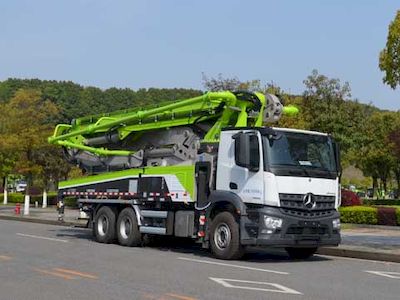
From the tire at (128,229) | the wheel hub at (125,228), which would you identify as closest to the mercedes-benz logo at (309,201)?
the tire at (128,229)

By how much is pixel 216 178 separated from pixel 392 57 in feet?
54.1

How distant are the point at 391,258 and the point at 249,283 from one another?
18.4 ft

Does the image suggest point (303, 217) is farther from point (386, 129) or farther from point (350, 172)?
point (350, 172)

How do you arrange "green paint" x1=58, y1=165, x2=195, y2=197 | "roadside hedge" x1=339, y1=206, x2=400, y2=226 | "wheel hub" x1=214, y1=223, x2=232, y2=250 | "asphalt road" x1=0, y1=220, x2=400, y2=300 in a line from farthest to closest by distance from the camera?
1. "roadside hedge" x1=339, y1=206, x2=400, y2=226
2. "green paint" x1=58, y1=165, x2=195, y2=197
3. "wheel hub" x1=214, y1=223, x2=232, y2=250
4. "asphalt road" x1=0, y1=220, x2=400, y2=300

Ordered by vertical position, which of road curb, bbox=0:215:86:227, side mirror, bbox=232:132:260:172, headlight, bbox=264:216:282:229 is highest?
side mirror, bbox=232:132:260:172

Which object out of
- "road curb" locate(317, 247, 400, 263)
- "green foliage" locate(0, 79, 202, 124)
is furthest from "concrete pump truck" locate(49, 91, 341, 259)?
"green foliage" locate(0, 79, 202, 124)

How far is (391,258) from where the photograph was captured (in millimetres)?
14508

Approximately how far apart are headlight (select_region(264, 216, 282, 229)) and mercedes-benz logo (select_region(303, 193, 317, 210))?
31.4 inches

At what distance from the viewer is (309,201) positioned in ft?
45.1

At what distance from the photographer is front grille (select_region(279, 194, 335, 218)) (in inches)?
530

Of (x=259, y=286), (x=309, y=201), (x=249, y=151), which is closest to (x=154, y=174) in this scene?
(x=249, y=151)

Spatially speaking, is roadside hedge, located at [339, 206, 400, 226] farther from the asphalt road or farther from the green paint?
the green paint

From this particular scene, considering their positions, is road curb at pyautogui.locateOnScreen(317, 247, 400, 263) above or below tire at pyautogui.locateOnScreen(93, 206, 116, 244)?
below

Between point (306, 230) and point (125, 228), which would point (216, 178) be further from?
point (125, 228)
